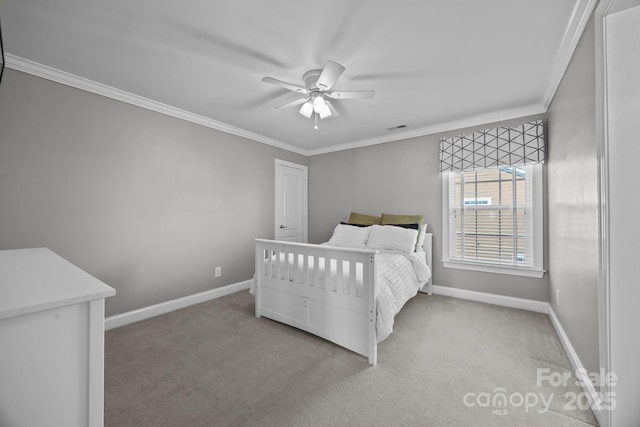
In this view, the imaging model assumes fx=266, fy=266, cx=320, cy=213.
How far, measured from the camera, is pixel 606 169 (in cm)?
133

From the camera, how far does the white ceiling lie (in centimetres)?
160

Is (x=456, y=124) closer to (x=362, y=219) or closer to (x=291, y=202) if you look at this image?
(x=362, y=219)

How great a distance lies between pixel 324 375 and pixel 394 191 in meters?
2.79

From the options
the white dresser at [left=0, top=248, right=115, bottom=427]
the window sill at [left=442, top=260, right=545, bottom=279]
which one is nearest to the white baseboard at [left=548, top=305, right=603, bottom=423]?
the window sill at [left=442, top=260, right=545, bottom=279]

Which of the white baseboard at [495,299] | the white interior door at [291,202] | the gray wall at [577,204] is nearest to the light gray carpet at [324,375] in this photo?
the white baseboard at [495,299]

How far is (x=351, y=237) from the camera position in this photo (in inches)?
139

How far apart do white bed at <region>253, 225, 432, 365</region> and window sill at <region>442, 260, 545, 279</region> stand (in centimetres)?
72

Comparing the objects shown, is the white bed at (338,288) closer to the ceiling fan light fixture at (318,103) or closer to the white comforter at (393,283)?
the white comforter at (393,283)

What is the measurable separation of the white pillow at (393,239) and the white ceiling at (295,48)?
1.44 metres

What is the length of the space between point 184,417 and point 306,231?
3556 millimetres

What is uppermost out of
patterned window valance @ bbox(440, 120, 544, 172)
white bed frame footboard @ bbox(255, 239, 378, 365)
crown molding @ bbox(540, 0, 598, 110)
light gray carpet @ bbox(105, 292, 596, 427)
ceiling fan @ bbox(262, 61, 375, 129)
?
crown molding @ bbox(540, 0, 598, 110)

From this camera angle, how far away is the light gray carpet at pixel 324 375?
4.89 feet

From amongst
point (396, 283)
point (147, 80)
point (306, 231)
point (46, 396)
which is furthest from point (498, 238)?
point (147, 80)

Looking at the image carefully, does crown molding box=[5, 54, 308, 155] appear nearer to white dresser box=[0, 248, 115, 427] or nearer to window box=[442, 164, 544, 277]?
white dresser box=[0, 248, 115, 427]
